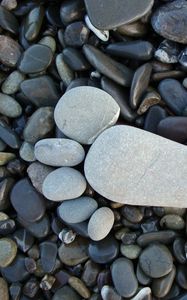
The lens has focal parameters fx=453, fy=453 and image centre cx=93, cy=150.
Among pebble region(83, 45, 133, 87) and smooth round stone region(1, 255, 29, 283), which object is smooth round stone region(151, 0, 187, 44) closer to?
pebble region(83, 45, 133, 87)

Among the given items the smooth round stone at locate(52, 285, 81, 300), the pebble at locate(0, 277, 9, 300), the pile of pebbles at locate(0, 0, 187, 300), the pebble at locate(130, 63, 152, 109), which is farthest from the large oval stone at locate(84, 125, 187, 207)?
the pebble at locate(0, 277, 9, 300)

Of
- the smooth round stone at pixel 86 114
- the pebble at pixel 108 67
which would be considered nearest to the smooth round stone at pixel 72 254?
the smooth round stone at pixel 86 114

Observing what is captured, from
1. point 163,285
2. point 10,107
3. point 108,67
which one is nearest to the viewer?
point 163,285

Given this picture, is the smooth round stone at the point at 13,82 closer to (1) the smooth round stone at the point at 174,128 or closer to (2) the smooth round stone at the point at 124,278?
(1) the smooth round stone at the point at 174,128

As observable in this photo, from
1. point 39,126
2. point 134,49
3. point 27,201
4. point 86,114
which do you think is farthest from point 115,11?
point 27,201

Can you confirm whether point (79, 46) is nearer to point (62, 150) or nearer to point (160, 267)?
point (62, 150)

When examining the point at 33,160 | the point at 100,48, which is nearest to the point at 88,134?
the point at 33,160

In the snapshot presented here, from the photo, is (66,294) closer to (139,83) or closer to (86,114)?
(86,114)
